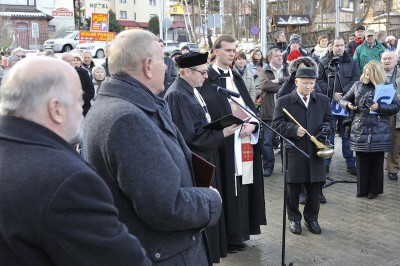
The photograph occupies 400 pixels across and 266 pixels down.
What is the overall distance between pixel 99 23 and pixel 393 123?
41.8ft

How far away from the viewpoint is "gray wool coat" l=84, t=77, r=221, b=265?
2176mm

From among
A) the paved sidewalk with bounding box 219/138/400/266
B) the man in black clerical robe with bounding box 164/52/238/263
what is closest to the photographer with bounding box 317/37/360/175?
the paved sidewalk with bounding box 219/138/400/266

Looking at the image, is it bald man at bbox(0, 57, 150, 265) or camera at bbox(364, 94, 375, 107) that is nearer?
bald man at bbox(0, 57, 150, 265)

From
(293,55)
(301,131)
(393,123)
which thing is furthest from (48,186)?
(293,55)

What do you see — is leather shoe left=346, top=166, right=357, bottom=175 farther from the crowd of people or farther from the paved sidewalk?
the crowd of people

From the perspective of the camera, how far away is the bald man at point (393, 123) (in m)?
7.40

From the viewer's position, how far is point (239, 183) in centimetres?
484

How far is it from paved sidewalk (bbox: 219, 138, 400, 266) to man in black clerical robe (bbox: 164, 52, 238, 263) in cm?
87

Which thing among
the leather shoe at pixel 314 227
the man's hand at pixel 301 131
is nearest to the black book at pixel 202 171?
the man's hand at pixel 301 131

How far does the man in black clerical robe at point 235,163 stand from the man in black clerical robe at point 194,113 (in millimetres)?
275

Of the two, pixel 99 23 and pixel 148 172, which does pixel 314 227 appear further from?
pixel 99 23

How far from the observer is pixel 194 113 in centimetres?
416

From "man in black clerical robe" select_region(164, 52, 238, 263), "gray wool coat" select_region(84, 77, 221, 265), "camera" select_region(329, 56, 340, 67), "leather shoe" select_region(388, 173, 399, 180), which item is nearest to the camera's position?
"gray wool coat" select_region(84, 77, 221, 265)

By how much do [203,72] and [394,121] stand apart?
4429 millimetres
